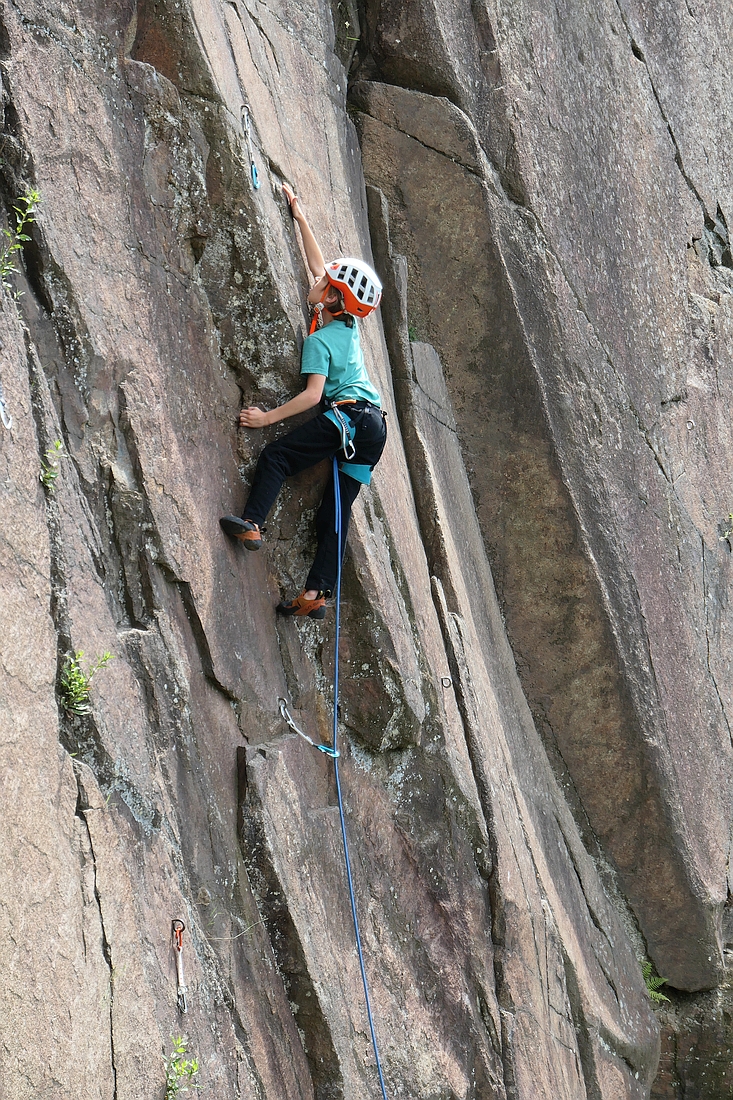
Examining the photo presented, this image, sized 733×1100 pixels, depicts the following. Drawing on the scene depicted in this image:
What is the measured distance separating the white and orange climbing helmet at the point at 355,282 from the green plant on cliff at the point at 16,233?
1675mm

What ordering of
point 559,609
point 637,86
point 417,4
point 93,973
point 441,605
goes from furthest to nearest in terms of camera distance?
point 637,86
point 559,609
point 417,4
point 441,605
point 93,973

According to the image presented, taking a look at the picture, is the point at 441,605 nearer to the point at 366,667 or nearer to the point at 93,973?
the point at 366,667

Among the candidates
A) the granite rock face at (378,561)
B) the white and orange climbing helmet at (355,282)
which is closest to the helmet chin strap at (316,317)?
the granite rock face at (378,561)

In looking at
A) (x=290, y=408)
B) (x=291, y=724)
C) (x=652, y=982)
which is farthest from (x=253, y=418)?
(x=652, y=982)

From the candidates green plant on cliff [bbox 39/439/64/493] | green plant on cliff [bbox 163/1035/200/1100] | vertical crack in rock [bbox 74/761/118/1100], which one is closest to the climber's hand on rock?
green plant on cliff [bbox 39/439/64/493]

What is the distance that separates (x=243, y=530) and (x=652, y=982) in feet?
18.6

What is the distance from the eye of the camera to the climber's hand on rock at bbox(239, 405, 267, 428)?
5.57 metres

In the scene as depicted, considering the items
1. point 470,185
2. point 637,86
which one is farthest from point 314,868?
point 637,86

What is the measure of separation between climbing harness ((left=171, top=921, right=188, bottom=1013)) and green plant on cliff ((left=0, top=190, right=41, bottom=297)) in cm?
287

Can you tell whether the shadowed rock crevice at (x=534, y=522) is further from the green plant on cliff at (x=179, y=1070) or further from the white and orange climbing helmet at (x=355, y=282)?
the green plant on cliff at (x=179, y=1070)

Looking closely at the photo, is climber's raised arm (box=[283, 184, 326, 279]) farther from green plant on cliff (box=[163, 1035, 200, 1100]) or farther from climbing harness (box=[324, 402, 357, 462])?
green plant on cliff (box=[163, 1035, 200, 1100])

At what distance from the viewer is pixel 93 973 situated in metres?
4.05

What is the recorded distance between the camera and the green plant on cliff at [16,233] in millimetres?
4340

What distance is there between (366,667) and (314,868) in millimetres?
1199
